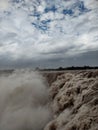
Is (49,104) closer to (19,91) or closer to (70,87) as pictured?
(70,87)

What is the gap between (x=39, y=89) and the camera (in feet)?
86.2

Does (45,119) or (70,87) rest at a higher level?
(70,87)

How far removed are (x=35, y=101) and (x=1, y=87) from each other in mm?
7571

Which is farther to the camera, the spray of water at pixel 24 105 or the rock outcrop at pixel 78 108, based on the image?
the spray of water at pixel 24 105

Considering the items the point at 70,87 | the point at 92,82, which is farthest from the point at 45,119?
the point at 92,82

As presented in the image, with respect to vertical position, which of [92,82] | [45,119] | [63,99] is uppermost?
[92,82]

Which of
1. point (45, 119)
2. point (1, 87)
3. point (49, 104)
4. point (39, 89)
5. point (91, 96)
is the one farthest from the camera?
point (1, 87)

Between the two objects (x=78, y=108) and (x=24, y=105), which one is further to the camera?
(x=24, y=105)

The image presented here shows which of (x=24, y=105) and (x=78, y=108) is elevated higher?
(x=78, y=108)

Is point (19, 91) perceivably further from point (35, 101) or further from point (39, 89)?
point (35, 101)

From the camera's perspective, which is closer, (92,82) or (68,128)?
(68,128)

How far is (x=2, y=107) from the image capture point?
927 inches

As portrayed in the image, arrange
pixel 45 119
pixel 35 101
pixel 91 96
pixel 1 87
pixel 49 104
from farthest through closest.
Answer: pixel 1 87 < pixel 35 101 < pixel 49 104 < pixel 45 119 < pixel 91 96

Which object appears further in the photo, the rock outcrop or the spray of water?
the spray of water
